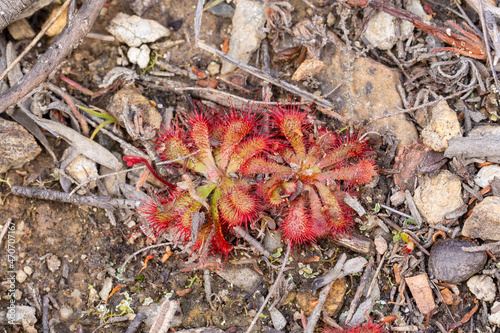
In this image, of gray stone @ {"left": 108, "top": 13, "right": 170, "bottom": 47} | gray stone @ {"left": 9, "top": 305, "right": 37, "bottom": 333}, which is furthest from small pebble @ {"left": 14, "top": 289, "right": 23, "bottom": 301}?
gray stone @ {"left": 108, "top": 13, "right": 170, "bottom": 47}

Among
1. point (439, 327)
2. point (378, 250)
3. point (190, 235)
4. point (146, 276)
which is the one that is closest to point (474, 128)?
point (378, 250)

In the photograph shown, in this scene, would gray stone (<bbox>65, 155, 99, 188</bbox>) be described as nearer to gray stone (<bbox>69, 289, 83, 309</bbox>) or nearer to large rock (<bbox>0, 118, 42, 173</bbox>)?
large rock (<bbox>0, 118, 42, 173</bbox>)

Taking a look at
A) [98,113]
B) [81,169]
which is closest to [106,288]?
[81,169]

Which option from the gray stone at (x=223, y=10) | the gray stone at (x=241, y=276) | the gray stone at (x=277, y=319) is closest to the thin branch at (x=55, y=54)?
the gray stone at (x=223, y=10)

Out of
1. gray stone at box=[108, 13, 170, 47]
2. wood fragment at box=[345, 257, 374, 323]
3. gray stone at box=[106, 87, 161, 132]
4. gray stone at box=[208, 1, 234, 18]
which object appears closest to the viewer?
wood fragment at box=[345, 257, 374, 323]

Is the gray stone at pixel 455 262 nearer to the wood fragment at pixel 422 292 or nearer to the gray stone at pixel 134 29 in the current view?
the wood fragment at pixel 422 292

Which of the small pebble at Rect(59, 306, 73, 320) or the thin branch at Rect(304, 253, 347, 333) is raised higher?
the small pebble at Rect(59, 306, 73, 320)
